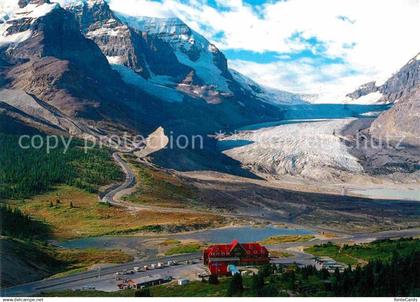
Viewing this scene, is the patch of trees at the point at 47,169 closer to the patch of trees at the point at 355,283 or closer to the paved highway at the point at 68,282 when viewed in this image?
the paved highway at the point at 68,282

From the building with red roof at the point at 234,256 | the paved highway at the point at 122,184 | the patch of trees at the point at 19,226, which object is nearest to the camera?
the building with red roof at the point at 234,256

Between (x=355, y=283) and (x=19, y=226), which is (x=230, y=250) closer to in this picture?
(x=355, y=283)

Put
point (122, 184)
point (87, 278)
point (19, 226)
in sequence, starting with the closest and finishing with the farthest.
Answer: point (87, 278) → point (19, 226) → point (122, 184)

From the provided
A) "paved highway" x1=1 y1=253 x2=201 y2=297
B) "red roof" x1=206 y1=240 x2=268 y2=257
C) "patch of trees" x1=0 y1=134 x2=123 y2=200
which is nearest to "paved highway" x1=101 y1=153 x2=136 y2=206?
"patch of trees" x1=0 y1=134 x2=123 y2=200

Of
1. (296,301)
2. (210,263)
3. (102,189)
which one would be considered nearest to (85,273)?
(210,263)

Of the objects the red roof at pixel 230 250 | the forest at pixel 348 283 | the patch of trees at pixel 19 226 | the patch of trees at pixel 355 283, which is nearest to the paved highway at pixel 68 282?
the red roof at pixel 230 250

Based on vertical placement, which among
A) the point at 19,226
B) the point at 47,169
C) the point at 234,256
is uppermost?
the point at 47,169

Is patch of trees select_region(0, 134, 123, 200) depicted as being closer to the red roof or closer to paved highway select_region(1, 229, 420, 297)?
paved highway select_region(1, 229, 420, 297)

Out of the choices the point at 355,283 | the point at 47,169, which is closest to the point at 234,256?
the point at 355,283
